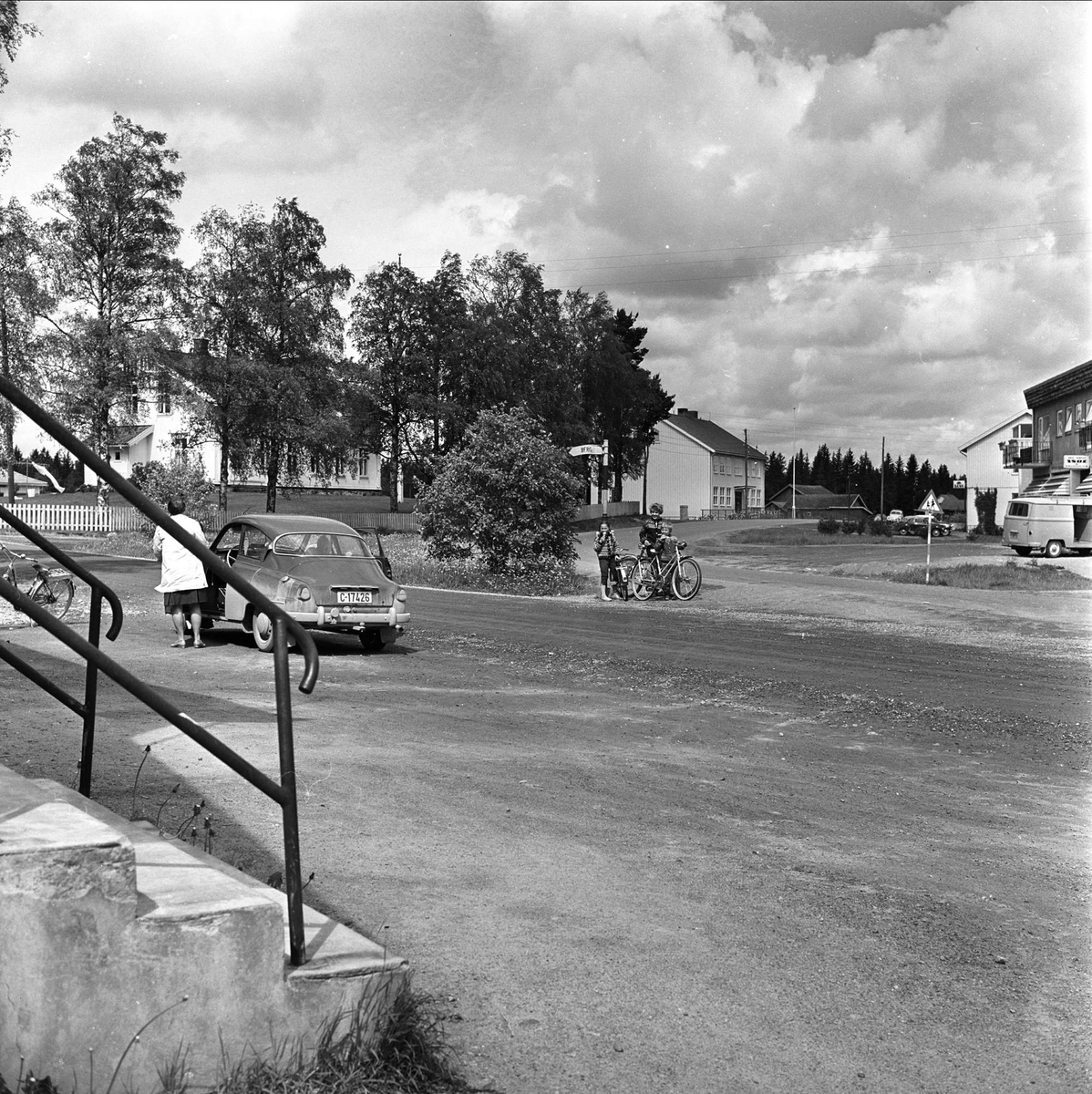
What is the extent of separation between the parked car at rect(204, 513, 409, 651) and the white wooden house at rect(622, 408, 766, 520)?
97.7m

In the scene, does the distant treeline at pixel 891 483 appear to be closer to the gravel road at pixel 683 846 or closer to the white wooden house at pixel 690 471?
the white wooden house at pixel 690 471

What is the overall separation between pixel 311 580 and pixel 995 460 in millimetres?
86735

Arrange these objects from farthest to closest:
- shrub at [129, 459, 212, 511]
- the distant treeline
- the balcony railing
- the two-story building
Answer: the distant treeline
the balcony railing
the two-story building
shrub at [129, 459, 212, 511]

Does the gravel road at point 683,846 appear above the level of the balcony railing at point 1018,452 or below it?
below

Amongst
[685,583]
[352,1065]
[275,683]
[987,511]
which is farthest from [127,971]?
[987,511]

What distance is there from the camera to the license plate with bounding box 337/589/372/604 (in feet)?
44.4

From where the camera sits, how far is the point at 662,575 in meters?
22.6

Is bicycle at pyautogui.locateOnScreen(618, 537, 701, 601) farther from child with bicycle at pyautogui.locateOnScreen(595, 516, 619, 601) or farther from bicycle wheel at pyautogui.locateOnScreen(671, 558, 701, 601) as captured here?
child with bicycle at pyautogui.locateOnScreen(595, 516, 619, 601)

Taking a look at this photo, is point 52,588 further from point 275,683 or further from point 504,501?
point 275,683

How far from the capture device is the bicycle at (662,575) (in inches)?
890

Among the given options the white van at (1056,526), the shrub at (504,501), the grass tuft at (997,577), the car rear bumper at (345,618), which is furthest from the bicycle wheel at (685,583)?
the white van at (1056,526)

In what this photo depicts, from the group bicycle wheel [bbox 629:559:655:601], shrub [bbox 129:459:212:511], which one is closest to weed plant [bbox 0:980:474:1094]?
bicycle wheel [bbox 629:559:655:601]

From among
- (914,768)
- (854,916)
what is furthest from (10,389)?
(914,768)

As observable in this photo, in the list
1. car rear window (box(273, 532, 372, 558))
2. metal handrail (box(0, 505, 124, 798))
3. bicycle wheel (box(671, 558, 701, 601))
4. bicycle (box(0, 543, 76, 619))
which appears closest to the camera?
metal handrail (box(0, 505, 124, 798))
